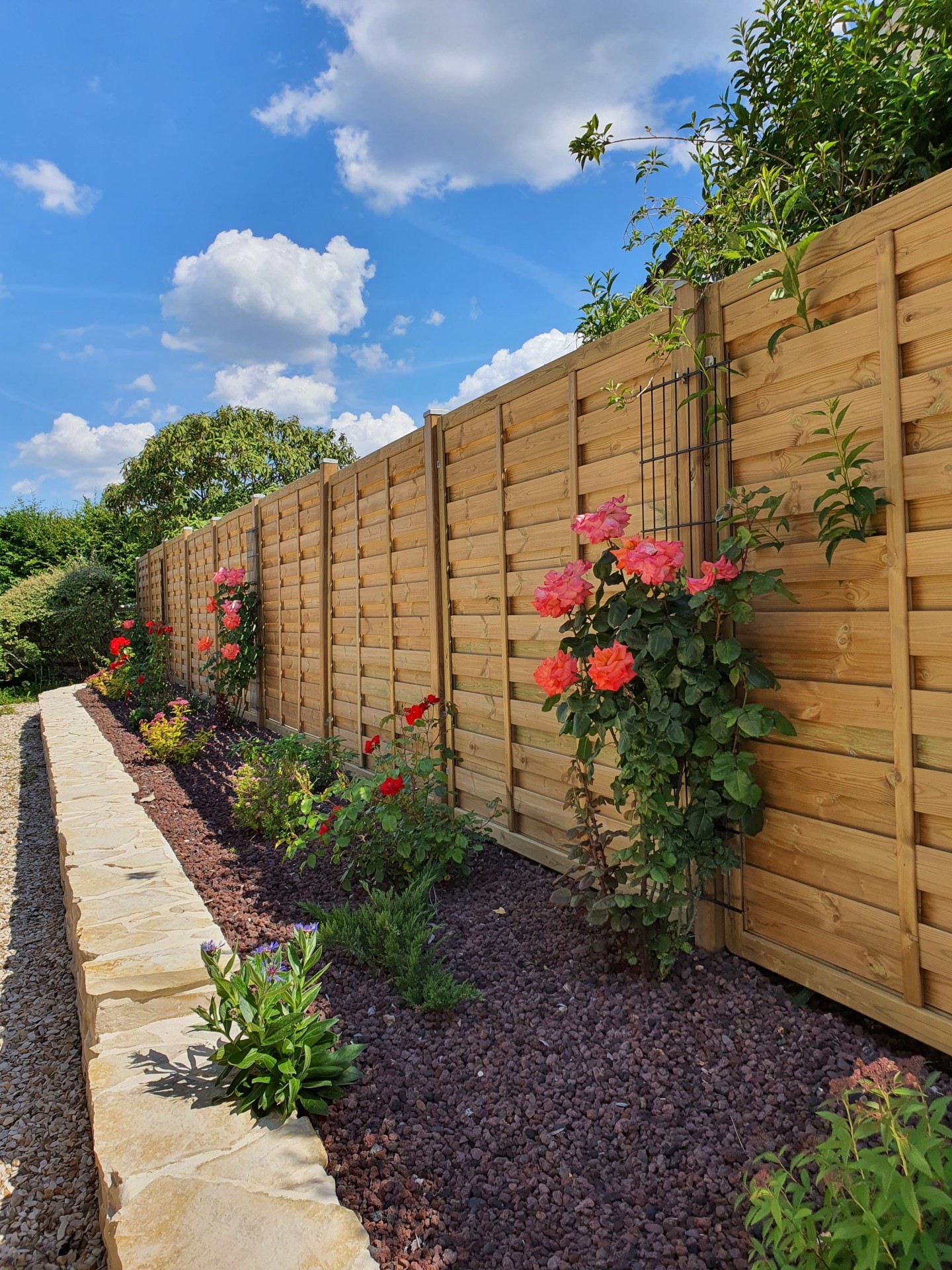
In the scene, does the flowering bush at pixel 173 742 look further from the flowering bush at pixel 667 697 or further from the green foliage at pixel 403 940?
the flowering bush at pixel 667 697

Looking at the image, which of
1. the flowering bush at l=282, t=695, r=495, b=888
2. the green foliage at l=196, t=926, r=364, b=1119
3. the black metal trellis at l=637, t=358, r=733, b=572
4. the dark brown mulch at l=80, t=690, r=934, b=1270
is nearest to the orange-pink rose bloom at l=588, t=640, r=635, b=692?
the black metal trellis at l=637, t=358, r=733, b=572

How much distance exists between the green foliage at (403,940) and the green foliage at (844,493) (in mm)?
1720

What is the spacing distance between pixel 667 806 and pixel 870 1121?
1.14 m

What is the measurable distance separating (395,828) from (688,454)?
6.57 ft

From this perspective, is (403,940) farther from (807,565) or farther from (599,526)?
(807,565)

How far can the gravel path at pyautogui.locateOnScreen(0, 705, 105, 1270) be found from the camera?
6.00 feet

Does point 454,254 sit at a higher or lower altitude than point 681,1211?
higher

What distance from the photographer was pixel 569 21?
3.71m

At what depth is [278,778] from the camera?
14.7 ft

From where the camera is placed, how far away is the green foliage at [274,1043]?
1.80 m

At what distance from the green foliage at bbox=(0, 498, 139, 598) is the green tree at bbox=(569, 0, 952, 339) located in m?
15.8

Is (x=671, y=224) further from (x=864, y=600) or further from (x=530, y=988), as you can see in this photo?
(x=530, y=988)

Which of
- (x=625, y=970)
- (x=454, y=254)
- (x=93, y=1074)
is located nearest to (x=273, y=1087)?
(x=93, y=1074)

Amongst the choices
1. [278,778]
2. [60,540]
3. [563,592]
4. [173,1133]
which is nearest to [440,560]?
[278,778]
